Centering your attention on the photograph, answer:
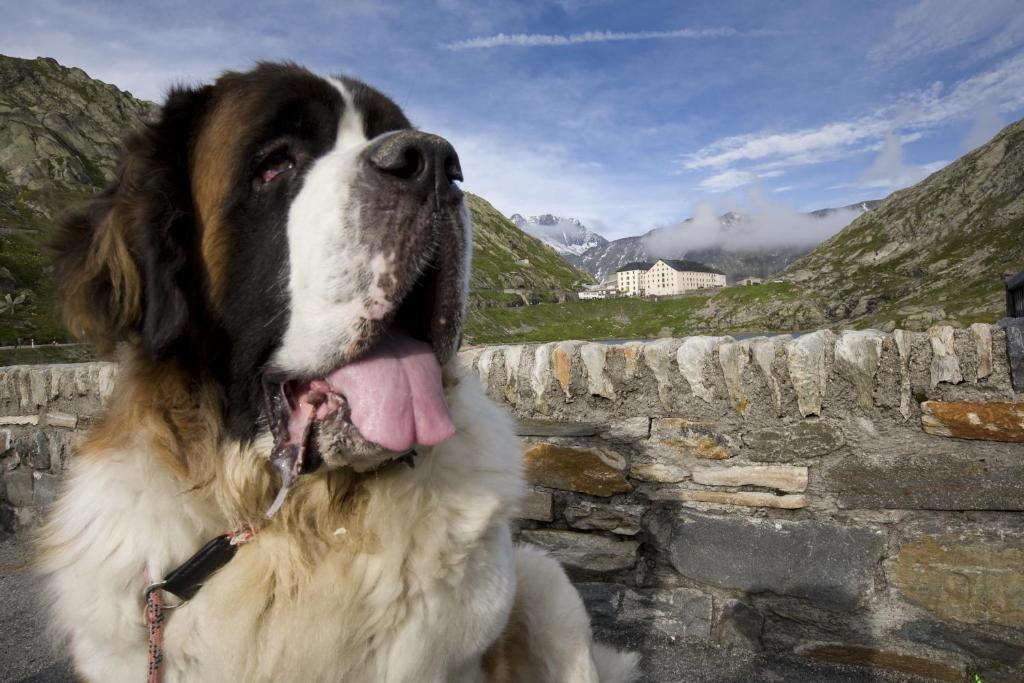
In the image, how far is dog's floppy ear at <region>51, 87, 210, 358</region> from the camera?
1.45m

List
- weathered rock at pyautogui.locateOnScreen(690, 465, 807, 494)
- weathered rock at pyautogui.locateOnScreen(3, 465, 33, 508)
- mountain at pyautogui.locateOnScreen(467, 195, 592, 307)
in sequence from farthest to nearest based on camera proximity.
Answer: mountain at pyautogui.locateOnScreen(467, 195, 592, 307) < weathered rock at pyautogui.locateOnScreen(3, 465, 33, 508) < weathered rock at pyautogui.locateOnScreen(690, 465, 807, 494)

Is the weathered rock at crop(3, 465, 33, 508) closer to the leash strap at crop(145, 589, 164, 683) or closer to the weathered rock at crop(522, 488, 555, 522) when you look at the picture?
the weathered rock at crop(522, 488, 555, 522)

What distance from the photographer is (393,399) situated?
1.45 m

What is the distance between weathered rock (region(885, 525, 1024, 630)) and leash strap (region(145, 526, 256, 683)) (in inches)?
104

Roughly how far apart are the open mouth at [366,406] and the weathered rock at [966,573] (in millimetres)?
2259

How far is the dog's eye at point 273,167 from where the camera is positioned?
5.03ft

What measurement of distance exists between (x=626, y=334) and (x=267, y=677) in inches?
3763

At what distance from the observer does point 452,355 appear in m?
1.68

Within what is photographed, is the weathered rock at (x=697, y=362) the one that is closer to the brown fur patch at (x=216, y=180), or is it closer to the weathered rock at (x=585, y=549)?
the weathered rock at (x=585, y=549)

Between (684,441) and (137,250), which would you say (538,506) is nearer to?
(684,441)

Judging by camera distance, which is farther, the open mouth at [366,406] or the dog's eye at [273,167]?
the dog's eye at [273,167]

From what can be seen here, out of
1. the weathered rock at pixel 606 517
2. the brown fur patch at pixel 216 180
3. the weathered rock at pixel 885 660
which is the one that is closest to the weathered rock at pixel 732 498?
the weathered rock at pixel 606 517

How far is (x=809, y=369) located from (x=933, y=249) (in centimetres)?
11488

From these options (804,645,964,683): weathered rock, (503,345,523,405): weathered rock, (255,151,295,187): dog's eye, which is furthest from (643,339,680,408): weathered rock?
(255,151,295,187): dog's eye
